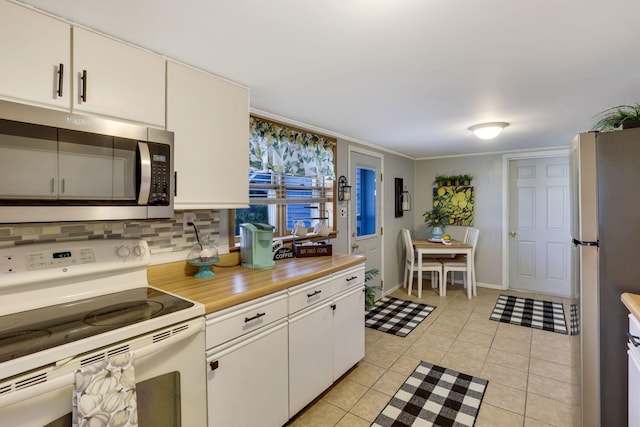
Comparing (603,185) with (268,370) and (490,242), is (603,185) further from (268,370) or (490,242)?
(490,242)

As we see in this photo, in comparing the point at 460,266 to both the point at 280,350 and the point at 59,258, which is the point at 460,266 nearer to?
the point at 280,350


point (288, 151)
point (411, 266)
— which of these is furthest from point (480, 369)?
point (288, 151)

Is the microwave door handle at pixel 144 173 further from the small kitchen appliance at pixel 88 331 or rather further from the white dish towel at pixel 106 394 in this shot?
the white dish towel at pixel 106 394

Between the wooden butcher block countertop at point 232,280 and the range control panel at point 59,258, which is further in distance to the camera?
Answer: the wooden butcher block countertop at point 232,280

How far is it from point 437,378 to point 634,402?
4.09ft

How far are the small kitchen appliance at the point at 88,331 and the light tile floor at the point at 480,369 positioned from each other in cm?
102

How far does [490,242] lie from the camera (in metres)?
4.80

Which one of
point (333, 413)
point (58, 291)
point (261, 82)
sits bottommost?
point (333, 413)

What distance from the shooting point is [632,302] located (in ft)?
4.42

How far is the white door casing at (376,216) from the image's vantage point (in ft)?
12.3

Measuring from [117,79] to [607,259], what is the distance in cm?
252

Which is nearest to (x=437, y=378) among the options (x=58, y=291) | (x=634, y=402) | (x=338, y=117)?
(x=634, y=402)

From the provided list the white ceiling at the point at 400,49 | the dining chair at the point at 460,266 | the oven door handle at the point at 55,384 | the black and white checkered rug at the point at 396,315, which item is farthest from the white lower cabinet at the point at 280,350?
the dining chair at the point at 460,266

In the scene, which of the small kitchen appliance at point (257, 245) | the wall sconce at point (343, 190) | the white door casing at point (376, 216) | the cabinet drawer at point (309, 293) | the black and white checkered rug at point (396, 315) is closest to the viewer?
the cabinet drawer at point (309, 293)
